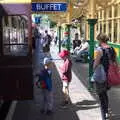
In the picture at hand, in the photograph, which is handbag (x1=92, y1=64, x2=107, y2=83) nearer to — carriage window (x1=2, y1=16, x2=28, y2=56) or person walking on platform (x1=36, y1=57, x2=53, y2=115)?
person walking on platform (x1=36, y1=57, x2=53, y2=115)

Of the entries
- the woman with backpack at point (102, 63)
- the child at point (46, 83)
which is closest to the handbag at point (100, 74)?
the woman with backpack at point (102, 63)

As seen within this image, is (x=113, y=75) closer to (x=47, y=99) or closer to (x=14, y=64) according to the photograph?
(x=47, y=99)

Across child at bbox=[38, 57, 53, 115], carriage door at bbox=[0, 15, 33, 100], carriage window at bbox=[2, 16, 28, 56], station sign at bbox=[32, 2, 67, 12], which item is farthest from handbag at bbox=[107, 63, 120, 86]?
station sign at bbox=[32, 2, 67, 12]

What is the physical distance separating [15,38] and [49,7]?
11.0 m

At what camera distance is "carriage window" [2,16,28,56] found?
39.0ft

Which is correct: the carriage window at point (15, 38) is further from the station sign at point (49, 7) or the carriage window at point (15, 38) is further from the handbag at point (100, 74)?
the station sign at point (49, 7)

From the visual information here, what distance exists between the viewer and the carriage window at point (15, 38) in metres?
11.9

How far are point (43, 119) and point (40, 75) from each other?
1.03 m

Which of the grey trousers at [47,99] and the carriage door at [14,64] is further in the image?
the grey trousers at [47,99]

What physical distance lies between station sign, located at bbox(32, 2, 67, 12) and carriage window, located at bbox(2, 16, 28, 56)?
33.9ft

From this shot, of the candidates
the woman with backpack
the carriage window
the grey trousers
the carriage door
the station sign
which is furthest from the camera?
the station sign

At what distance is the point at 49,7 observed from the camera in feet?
75.5

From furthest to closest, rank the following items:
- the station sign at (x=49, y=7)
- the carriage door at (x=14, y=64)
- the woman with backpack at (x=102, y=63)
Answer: the station sign at (x=49, y=7) < the carriage door at (x=14, y=64) < the woman with backpack at (x=102, y=63)

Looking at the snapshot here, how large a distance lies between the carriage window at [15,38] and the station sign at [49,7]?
33.9ft
